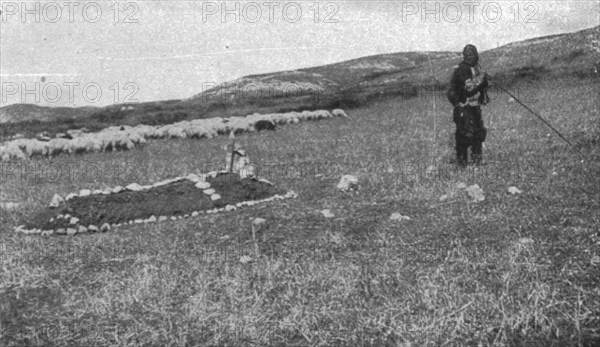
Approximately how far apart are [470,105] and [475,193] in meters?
3.77

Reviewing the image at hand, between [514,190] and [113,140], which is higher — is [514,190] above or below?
below

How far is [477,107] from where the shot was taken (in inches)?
531

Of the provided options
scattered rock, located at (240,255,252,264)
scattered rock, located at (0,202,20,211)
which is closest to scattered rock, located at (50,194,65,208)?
scattered rock, located at (0,202,20,211)

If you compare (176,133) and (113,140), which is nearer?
(113,140)

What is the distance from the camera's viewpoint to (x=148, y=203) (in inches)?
474

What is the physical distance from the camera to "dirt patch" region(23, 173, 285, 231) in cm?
1153

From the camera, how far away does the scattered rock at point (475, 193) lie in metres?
10.2

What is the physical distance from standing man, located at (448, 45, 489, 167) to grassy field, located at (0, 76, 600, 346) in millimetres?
644

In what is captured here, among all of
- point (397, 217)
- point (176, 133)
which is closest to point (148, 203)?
point (397, 217)

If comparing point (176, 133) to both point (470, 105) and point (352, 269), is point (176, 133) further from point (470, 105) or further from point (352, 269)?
point (352, 269)

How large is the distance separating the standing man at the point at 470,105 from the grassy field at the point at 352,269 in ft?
2.11

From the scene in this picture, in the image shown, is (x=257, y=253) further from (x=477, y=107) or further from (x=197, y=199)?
(x=477, y=107)

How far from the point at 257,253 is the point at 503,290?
3440mm

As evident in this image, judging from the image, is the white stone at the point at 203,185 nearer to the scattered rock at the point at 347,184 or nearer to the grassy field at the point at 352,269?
the grassy field at the point at 352,269
